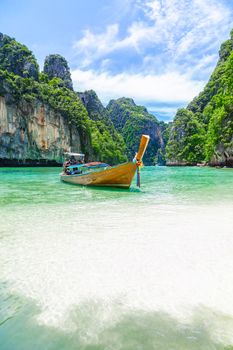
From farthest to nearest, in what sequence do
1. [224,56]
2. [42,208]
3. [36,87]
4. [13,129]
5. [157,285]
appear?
[224,56], [36,87], [13,129], [42,208], [157,285]

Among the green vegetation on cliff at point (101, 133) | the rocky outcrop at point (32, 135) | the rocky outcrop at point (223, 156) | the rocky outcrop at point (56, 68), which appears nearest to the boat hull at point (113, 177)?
the rocky outcrop at point (223, 156)

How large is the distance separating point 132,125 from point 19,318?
161237 millimetres

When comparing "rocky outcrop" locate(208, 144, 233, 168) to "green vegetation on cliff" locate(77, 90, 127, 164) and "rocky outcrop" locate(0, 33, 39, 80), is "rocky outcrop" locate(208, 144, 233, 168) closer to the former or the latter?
"green vegetation on cliff" locate(77, 90, 127, 164)

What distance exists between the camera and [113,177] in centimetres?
1557

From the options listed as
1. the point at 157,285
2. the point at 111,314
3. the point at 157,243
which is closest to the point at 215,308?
the point at 157,285

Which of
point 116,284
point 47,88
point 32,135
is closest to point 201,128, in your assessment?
point 47,88

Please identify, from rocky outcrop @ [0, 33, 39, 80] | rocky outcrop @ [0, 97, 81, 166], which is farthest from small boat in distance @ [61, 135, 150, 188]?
rocky outcrop @ [0, 33, 39, 80]

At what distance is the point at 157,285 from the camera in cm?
364

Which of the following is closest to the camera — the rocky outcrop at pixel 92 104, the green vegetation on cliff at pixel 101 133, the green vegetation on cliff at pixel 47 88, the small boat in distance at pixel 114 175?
the small boat in distance at pixel 114 175

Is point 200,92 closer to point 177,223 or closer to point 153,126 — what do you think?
point 153,126

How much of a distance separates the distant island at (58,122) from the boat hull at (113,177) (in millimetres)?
34113

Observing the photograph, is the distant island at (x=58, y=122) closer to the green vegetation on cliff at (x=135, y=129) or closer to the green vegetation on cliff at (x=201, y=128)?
the green vegetation on cliff at (x=201, y=128)

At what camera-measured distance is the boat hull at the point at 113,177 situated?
15.1 m

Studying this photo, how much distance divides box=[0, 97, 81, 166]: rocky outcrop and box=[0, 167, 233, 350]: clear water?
44641 millimetres
